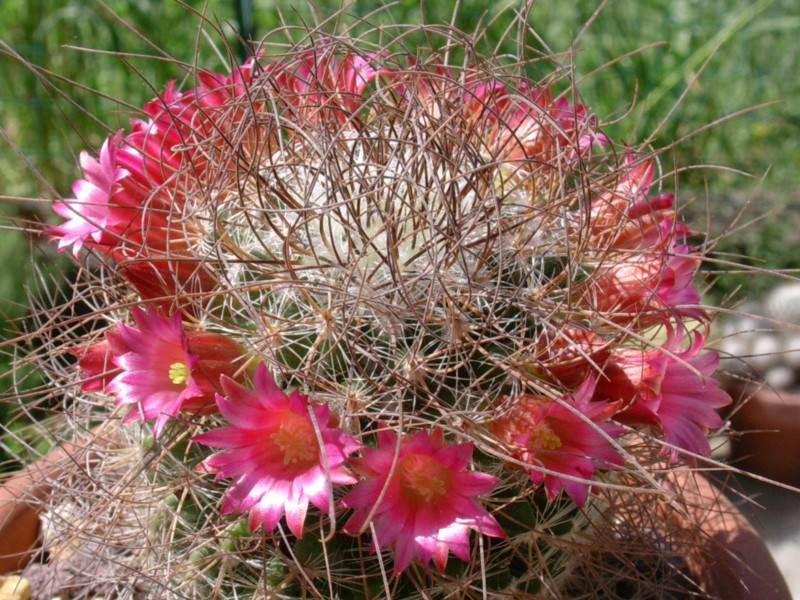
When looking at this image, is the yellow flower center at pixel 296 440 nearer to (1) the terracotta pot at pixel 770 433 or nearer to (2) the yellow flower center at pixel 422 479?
(2) the yellow flower center at pixel 422 479

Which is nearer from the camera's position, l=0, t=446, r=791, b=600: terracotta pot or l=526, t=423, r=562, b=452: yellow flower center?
l=526, t=423, r=562, b=452: yellow flower center

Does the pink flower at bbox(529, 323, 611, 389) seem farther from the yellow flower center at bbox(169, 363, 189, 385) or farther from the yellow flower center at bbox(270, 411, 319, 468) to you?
the yellow flower center at bbox(169, 363, 189, 385)

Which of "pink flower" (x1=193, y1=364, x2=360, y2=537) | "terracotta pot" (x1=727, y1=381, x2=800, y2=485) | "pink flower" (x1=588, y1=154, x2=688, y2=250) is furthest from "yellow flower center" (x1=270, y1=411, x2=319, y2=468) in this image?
"terracotta pot" (x1=727, y1=381, x2=800, y2=485)

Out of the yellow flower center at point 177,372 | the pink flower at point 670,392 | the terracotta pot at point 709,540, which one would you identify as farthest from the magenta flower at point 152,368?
the pink flower at point 670,392

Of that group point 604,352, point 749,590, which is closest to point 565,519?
point 604,352

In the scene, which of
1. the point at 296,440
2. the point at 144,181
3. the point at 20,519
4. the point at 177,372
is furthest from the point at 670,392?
the point at 20,519

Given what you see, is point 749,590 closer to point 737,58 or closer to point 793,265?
point 793,265
